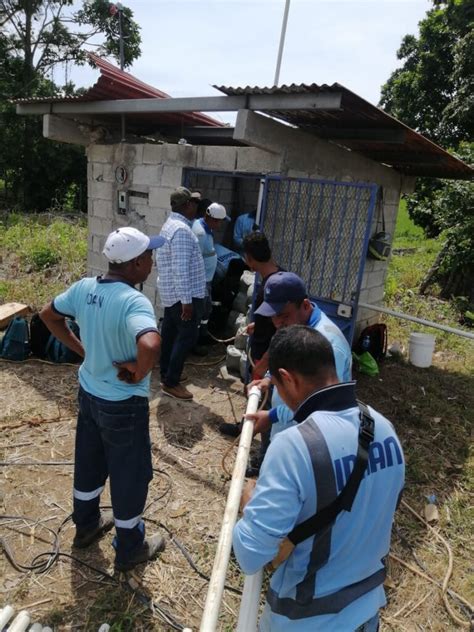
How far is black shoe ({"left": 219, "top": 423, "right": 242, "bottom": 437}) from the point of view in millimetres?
4238

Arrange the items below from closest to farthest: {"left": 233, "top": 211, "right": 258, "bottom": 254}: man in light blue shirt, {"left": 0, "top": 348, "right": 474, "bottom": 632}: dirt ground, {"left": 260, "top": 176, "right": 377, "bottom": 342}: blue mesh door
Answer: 1. {"left": 0, "top": 348, "right": 474, "bottom": 632}: dirt ground
2. {"left": 260, "top": 176, "right": 377, "bottom": 342}: blue mesh door
3. {"left": 233, "top": 211, "right": 258, "bottom": 254}: man in light blue shirt

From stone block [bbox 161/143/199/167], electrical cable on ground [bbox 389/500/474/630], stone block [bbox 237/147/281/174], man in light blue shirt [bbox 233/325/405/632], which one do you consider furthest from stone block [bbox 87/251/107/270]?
man in light blue shirt [bbox 233/325/405/632]

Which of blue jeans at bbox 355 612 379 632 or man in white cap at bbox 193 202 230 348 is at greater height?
man in white cap at bbox 193 202 230 348

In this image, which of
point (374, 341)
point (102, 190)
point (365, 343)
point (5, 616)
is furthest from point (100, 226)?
Answer: point (5, 616)

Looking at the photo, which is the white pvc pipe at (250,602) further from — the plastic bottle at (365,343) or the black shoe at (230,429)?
the plastic bottle at (365,343)

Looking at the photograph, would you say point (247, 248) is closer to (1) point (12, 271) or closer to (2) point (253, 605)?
(2) point (253, 605)

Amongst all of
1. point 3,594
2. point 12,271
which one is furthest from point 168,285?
point 12,271

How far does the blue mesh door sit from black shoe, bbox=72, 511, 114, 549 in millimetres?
2959

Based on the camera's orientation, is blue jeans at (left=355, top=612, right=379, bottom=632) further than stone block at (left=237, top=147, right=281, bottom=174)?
No

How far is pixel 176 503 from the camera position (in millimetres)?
3328

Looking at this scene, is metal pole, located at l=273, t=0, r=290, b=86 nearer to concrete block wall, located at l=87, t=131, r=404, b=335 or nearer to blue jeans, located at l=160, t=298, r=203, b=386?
concrete block wall, located at l=87, t=131, r=404, b=335

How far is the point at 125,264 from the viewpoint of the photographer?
7.89ft

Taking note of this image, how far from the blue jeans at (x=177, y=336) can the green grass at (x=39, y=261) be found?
3.23 meters

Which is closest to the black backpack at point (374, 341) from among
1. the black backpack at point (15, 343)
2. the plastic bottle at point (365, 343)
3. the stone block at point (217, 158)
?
the plastic bottle at point (365, 343)
